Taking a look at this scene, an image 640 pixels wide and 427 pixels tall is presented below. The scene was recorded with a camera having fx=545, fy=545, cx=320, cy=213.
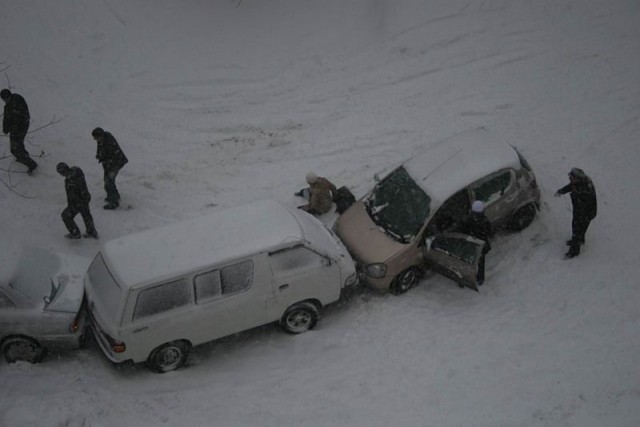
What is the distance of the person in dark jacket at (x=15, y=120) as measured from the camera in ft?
36.0

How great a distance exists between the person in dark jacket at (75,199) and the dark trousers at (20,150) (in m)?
2.21

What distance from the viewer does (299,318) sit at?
28.6 ft

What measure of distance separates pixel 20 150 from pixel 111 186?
7.44 ft

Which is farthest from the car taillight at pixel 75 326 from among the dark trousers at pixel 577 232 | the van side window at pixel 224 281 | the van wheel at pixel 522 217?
the dark trousers at pixel 577 232

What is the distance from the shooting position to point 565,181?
11.3 meters

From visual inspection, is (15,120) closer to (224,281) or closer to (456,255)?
(224,281)

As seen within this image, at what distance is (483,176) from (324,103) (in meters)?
5.97

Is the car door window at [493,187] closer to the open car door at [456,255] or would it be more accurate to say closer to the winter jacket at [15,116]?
the open car door at [456,255]

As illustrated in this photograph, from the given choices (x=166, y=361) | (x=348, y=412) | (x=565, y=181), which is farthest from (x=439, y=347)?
(x=565, y=181)

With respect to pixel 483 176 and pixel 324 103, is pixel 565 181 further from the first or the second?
pixel 324 103

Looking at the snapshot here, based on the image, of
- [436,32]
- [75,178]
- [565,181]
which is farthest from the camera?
[436,32]

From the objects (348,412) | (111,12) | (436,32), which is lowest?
(348,412)

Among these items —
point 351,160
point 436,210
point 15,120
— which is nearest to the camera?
point 436,210

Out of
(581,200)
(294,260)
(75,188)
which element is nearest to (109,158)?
(75,188)
